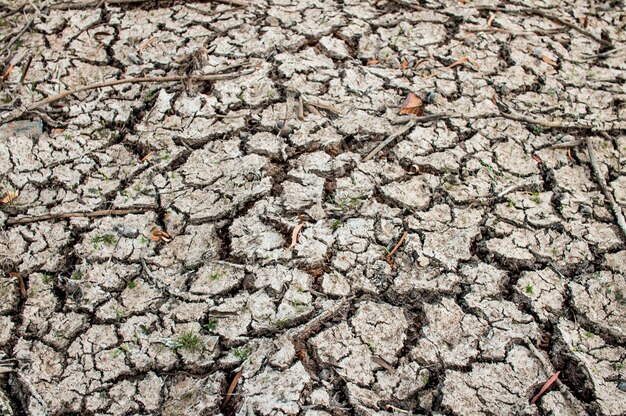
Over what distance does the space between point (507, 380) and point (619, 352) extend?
1.32ft

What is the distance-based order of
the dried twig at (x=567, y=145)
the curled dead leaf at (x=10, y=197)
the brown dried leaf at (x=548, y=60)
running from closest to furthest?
the curled dead leaf at (x=10, y=197), the dried twig at (x=567, y=145), the brown dried leaf at (x=548, y=60)

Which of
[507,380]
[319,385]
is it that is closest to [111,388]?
[319,385]

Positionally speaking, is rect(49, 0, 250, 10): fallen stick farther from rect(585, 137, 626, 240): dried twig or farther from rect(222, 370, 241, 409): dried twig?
rect(222, 370, 241, 409): dried twig

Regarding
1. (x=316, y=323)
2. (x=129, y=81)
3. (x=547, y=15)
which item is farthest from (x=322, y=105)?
(x=547, y=15)

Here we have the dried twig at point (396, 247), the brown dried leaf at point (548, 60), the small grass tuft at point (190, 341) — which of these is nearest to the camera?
the small grass tuft at point (190, 341)

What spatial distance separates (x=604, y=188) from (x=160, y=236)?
1737 millimetres

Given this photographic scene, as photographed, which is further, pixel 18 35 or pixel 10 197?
pixel 18 35

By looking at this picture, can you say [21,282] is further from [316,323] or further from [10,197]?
Answer: [316,323]

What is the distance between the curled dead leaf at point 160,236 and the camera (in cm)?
220

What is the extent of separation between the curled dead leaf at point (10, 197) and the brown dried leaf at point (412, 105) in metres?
1.57

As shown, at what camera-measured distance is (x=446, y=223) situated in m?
2.29

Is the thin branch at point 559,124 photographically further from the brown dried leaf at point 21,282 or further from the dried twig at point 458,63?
the brown dried leaf at point 21,282

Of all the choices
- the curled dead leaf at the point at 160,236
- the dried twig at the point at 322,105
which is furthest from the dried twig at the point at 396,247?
the curled dead leaf at the point at 160,236

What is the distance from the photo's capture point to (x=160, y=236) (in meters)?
2.21
